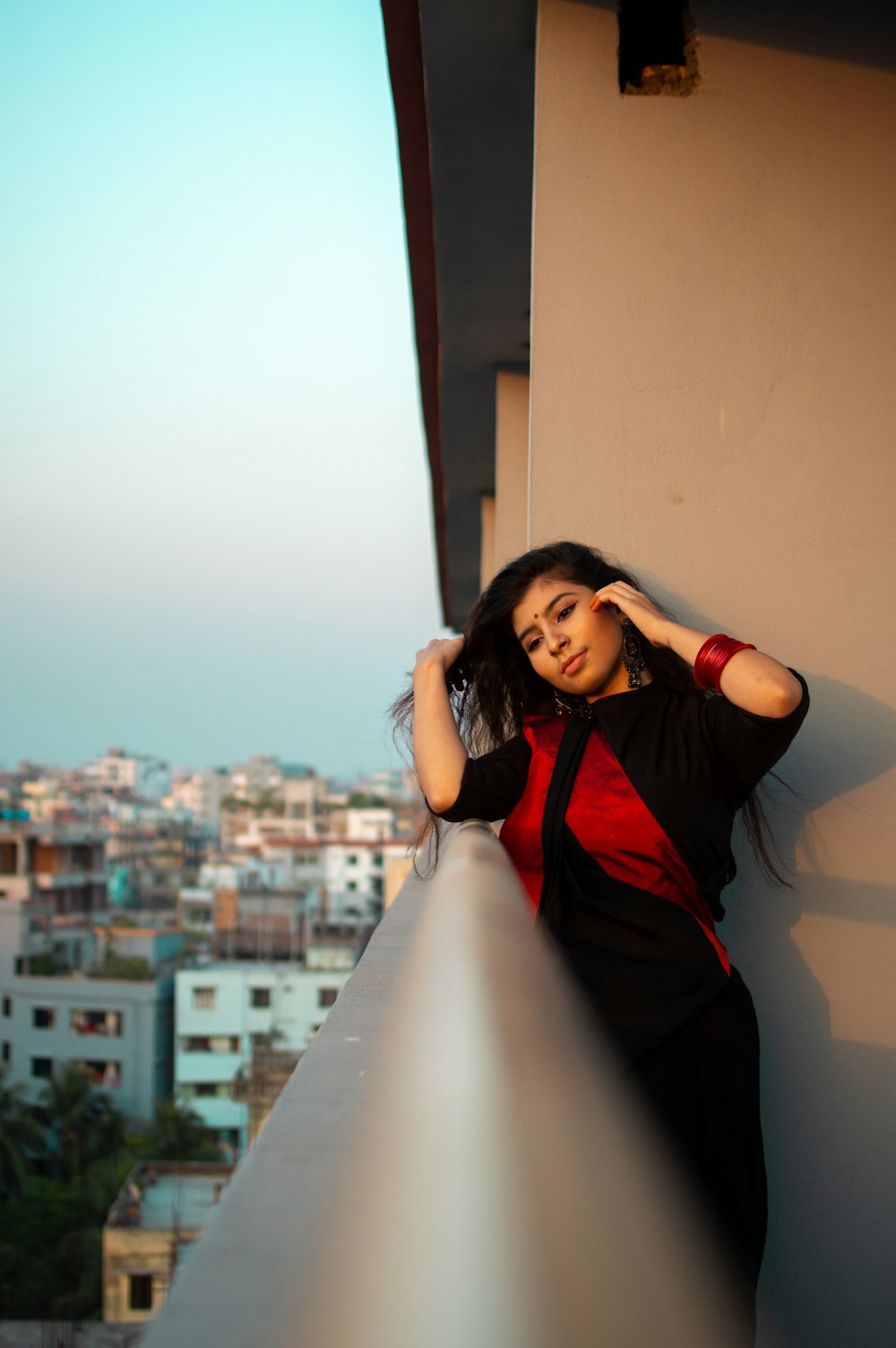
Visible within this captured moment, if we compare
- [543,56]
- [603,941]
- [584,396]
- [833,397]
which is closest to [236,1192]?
[603,941]

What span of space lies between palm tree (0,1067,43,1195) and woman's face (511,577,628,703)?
3289 cm

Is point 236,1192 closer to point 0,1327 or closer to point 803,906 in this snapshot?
point 803,906

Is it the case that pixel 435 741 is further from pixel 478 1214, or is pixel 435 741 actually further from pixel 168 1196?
pixel 168 1196

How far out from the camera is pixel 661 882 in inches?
61.8

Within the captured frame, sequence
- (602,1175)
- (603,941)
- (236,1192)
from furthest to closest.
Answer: (603,941) → (236,1192) → (602,1175)

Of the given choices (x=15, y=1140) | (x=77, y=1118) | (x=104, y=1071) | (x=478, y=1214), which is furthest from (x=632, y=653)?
(x=104, y=1071)

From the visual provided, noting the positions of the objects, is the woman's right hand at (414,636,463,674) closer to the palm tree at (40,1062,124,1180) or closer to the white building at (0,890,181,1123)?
the palm tree at (40,1062,124,1180)

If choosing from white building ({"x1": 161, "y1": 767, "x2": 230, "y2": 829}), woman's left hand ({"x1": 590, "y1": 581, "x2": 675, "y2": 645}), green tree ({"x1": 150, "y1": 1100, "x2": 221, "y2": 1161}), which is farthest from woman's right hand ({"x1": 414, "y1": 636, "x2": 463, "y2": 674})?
white building ({"x1": 161, "y1": 767, "x2": 230, "y2": 829})

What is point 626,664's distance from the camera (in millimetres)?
1841

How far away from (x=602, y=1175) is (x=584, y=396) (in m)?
1.64

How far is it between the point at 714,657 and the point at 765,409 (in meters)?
0.63

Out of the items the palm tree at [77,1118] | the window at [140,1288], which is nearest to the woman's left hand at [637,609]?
the window at [140,1288]

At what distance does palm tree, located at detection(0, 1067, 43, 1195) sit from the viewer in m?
30.3

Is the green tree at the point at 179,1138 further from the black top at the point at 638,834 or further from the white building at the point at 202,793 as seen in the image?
the white building at the point at 202,793
